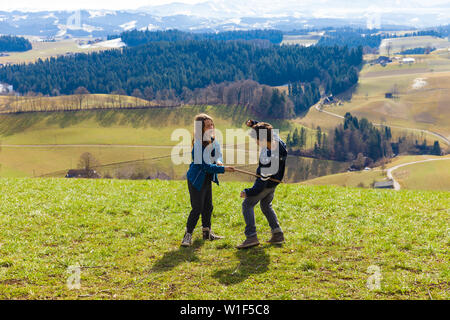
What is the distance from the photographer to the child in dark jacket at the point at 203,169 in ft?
42.6

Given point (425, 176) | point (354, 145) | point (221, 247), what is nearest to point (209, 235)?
point (221, 247)

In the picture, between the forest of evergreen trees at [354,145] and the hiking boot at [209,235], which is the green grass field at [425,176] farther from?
the hiking boot at [209,235]

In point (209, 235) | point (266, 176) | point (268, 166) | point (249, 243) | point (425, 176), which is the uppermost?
point (268, 166)

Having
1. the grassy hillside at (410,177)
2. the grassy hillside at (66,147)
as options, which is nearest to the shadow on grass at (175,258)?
the grassy hillside at (410,177)

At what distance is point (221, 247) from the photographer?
13734mm

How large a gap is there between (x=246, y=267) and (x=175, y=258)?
91.6 inches

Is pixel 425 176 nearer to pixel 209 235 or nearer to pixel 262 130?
pixel 209 235

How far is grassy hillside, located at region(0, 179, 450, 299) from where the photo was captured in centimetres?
1040

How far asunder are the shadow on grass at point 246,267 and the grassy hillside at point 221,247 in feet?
0.10

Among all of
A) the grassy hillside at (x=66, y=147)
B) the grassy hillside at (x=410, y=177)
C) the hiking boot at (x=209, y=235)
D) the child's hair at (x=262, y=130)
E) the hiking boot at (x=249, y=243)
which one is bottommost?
the grassy hillside at (x=66, y=147)

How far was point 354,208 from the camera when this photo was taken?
1692 centimetres

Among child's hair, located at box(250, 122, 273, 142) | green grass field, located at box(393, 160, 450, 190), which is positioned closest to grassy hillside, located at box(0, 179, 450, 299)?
child's hair, located at box(250, 122, 273, 142)
